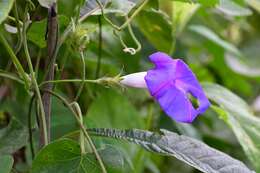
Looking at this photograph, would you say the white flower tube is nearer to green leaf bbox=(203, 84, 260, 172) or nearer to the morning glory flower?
the morning glory flower

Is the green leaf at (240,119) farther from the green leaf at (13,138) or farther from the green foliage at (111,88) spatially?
the green leaf at (13,138)

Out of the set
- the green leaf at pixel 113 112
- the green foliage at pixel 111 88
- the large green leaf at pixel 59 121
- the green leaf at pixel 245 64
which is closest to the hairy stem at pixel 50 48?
the green foliage at pixel 111 88

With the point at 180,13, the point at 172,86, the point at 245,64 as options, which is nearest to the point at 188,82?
the point at 172,86

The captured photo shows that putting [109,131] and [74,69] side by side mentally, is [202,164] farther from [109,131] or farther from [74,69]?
[74,69]

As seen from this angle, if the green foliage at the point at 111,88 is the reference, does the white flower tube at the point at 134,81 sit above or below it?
above

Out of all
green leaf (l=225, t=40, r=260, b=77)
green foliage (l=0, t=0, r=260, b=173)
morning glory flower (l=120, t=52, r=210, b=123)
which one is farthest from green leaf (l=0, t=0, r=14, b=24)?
green leaf (l=225, t=40, r=260, b=77)
